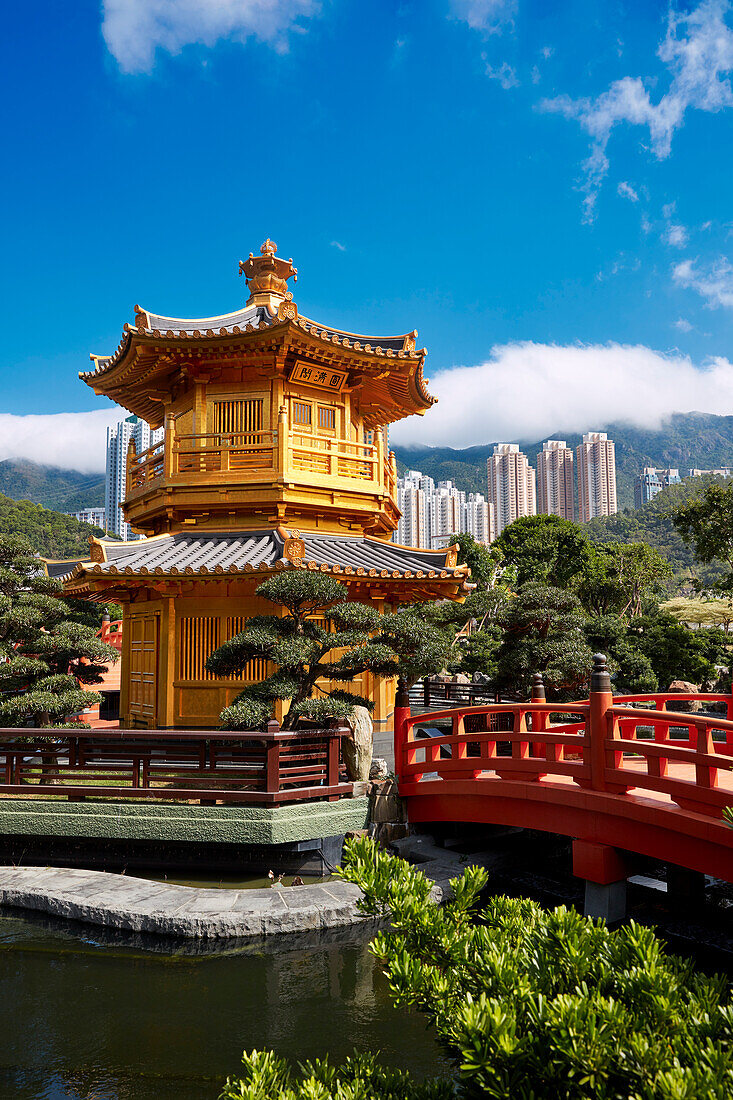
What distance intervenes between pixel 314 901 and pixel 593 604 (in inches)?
1346

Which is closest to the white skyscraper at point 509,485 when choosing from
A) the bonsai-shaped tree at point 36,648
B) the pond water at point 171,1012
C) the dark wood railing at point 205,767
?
the bonsai-shaped tree at point 36,648

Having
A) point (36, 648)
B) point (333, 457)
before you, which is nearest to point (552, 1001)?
point (36, 648)

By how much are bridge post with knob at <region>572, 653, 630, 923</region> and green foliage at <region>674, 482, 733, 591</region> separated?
60.8 feet

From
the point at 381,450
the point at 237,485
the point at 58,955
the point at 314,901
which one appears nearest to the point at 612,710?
the point at 314,901

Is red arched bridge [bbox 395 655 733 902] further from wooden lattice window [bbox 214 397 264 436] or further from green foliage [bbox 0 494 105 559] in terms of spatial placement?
green foliage [bbox 0 494 105 559]

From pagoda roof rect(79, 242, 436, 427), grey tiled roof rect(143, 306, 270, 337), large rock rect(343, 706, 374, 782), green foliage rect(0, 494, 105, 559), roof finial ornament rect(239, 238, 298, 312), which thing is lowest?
large rock rect(343, 706, 374, 782)

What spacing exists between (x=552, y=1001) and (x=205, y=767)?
7.21m

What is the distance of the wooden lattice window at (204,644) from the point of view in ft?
40.9

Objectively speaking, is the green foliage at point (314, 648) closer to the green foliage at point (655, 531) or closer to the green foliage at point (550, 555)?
the green foliage at point (550, 555)

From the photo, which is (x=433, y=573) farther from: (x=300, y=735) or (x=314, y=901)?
(x=314, y=901)

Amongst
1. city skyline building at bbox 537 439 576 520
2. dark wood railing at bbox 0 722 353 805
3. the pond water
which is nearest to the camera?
the pond water

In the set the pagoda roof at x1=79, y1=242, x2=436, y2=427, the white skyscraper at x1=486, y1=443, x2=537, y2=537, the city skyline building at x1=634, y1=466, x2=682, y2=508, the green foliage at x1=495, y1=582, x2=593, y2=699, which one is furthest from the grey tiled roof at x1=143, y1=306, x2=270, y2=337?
the city skyline building at x1=634, y1=466, x2=682, y2=508

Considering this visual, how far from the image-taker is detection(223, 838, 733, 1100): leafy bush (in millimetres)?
2592

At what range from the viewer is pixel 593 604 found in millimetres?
39250
